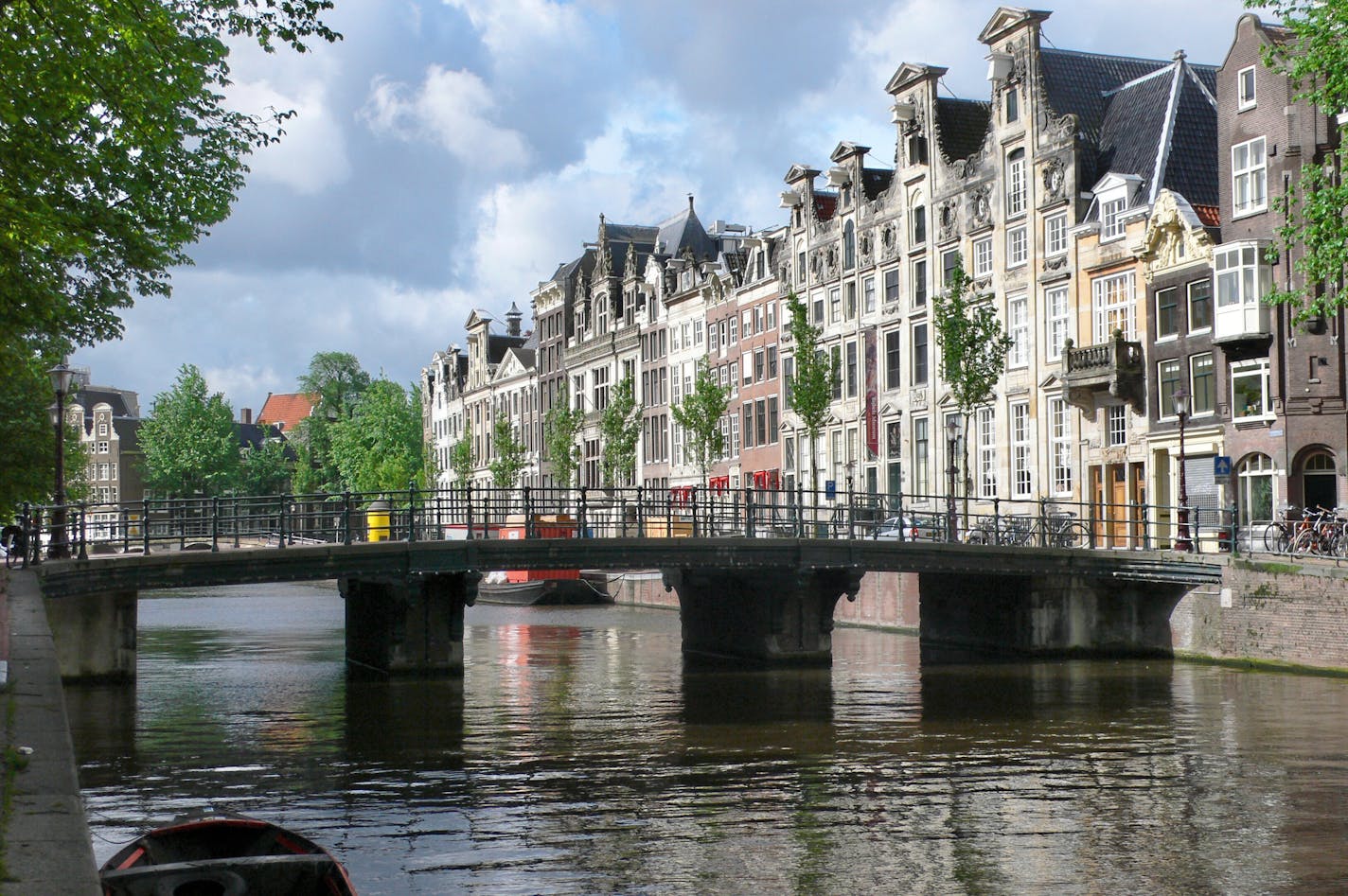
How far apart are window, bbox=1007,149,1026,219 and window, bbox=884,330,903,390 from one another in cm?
841

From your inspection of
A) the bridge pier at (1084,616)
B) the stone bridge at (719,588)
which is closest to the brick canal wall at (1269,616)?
the stone bridge at (719,588)

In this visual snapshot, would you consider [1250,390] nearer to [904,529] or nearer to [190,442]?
[904,529]

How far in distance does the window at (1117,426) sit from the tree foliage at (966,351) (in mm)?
4255

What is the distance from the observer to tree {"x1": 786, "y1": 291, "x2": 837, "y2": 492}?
58.8 meters

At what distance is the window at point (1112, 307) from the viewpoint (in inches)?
2034

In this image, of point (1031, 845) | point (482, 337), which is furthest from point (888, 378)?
point (482, 337)

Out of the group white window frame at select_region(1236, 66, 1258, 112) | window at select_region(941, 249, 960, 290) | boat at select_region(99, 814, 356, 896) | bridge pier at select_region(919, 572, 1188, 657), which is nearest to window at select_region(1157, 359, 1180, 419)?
white window frame at select_region(1236, 66, 1258, 112)

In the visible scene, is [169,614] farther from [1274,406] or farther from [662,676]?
[1274,406]

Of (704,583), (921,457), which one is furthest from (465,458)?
(704,583)

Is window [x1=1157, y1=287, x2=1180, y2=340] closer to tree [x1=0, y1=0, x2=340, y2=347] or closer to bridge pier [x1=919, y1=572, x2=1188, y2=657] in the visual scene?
bridge pier [x1=919, y1=572, x2=1188, y2=657]

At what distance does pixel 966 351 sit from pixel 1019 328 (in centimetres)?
734

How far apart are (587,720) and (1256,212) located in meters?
26.0

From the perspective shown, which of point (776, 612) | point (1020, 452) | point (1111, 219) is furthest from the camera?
point (1020, 452)

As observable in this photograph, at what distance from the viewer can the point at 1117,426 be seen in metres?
52.4
